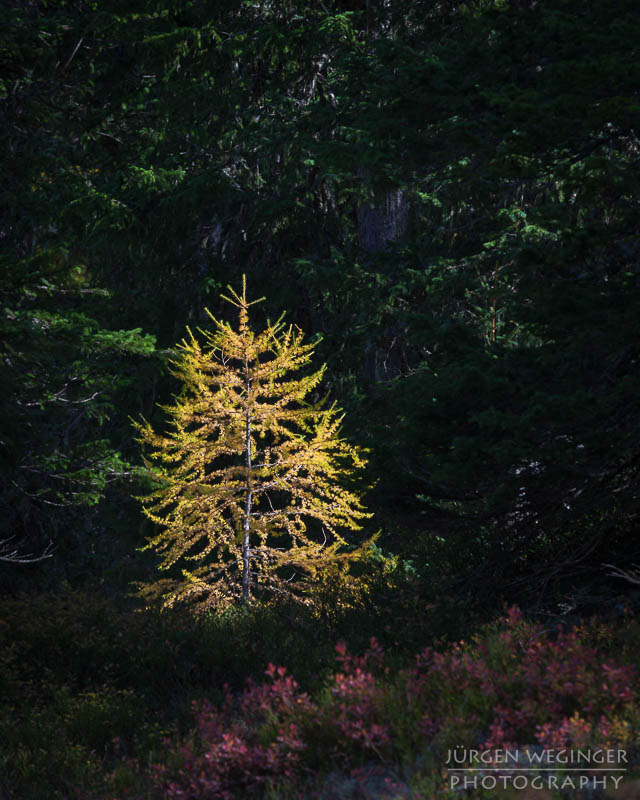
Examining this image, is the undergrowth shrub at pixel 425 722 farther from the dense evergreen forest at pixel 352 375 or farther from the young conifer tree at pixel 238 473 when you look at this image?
the young conifer tree at pixel 238 473

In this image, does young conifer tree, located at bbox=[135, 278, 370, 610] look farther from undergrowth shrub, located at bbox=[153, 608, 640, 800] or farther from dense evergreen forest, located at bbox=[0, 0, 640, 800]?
undergrowth shrub, located at bbox=[153, 608, 640, 800]

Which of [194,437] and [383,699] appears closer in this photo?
[383,699]

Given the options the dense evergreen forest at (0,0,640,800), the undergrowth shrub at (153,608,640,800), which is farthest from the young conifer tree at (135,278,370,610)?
A: the undergrowth shrub at (153,608,640,800)

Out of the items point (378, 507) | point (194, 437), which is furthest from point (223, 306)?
point (378, 507)

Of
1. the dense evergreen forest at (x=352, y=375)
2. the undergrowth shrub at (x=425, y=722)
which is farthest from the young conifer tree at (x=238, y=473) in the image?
the undergrowth shrub at (x=425, y=722)

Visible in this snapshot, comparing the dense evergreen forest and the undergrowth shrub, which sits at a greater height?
the dense evergreen forest

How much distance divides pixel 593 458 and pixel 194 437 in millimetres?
6106

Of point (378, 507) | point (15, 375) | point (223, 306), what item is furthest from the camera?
point (223, 306)

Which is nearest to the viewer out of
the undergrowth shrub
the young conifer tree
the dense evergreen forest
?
the undergrowth shrub

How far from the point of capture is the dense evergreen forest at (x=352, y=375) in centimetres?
530

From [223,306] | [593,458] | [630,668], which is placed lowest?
[630,668]

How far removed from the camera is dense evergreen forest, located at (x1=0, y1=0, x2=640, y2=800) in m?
5.30

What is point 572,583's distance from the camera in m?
7.70

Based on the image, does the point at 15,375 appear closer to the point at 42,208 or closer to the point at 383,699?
the point at 42,208
